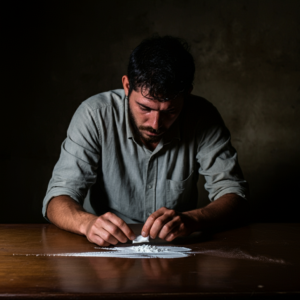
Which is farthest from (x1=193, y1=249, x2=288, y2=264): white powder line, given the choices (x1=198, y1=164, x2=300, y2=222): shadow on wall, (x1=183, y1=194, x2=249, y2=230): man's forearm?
(x1=198, y1=164, x2=300, y2=222): shadow on wall

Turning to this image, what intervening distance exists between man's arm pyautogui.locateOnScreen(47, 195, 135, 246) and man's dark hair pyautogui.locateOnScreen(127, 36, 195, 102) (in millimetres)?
507

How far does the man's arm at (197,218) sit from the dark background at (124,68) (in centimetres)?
134

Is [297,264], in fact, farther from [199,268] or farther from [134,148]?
[134,148]

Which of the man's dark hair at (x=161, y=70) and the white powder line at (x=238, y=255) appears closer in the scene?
the white powder line at (x=238, y=255)

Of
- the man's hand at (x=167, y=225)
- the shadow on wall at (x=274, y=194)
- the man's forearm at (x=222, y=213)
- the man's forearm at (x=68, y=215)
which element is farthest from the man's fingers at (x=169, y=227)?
the shadow on wall at (x=274, y=194)

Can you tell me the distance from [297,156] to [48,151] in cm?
199

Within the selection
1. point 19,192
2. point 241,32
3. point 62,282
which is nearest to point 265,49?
point 241,32

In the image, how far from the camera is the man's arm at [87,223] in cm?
104

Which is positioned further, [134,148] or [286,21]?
[286,21]

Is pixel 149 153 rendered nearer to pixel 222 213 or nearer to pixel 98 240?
pixel 222 213

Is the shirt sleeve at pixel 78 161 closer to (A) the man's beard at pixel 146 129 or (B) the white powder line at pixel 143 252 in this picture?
(A) the man's beard at pixel 146 129

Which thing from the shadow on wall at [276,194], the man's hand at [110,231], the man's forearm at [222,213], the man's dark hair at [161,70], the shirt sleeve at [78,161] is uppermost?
the man's dark hair at [161,70]

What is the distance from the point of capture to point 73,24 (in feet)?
8.27

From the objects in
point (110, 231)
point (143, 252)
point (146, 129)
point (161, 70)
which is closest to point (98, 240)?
point (110, 231)
